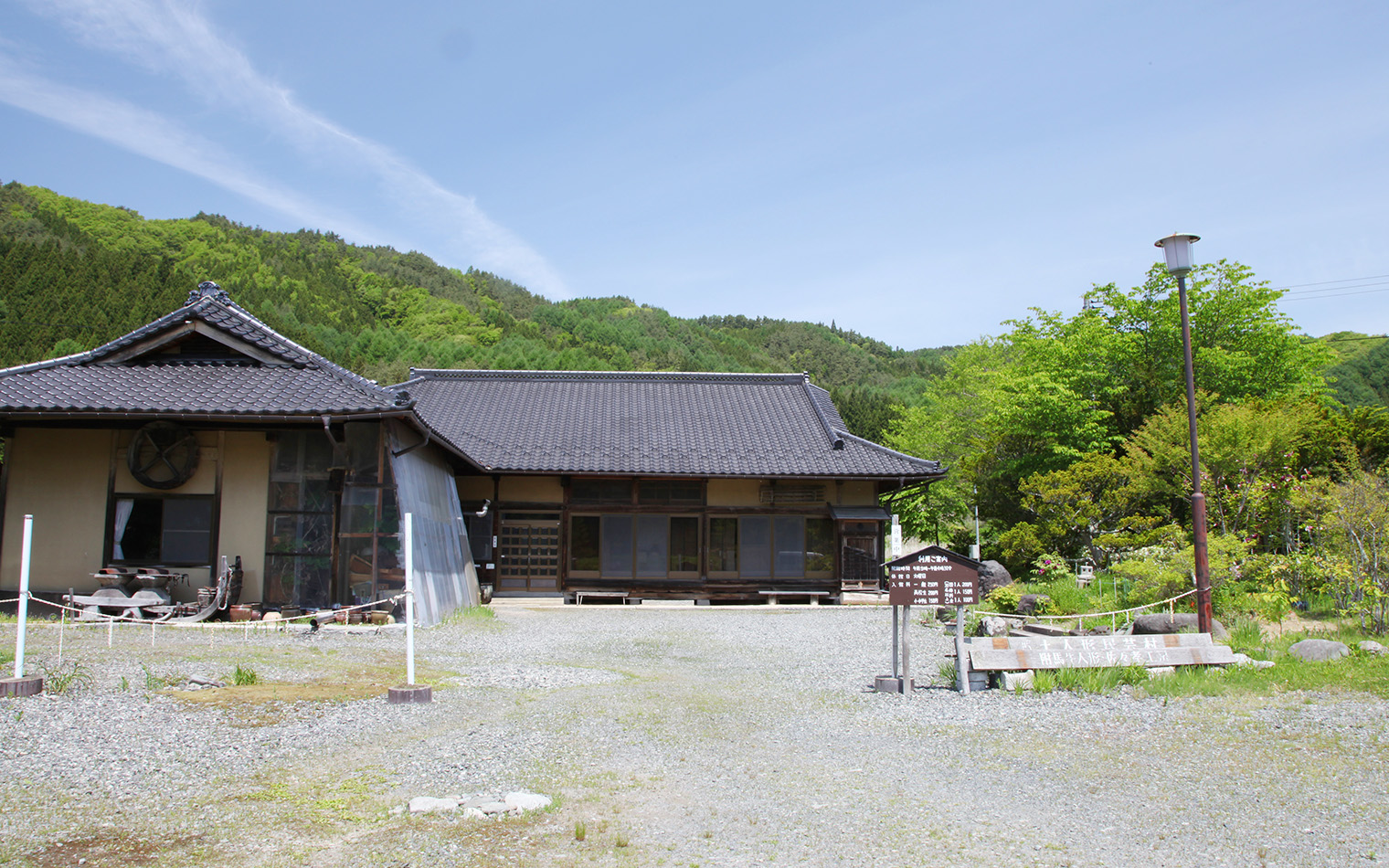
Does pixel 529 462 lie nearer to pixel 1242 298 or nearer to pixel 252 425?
pixel 252 425

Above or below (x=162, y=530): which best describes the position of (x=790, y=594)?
below

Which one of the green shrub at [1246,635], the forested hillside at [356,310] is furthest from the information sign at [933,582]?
the forested hillside at [356,310]

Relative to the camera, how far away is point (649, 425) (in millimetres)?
21156

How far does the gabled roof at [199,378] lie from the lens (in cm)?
1191

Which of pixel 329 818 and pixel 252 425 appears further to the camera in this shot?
pixel 252 425

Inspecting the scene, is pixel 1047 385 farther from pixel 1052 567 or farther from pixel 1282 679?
pixel 1282 679

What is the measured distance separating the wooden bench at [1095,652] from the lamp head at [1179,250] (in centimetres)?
383

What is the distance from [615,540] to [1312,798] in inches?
593

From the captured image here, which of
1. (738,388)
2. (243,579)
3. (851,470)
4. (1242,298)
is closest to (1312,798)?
(243,579)

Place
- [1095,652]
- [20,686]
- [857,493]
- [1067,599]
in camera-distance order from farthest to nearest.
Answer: [857,493] → [1067,599] → [1095,652] → [20,686]

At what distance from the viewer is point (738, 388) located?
23.6 m

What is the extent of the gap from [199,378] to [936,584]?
10908mm

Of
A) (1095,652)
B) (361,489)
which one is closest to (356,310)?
(361,489)

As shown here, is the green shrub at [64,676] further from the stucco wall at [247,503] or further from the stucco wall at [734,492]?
the stucco wall at [734,492]
